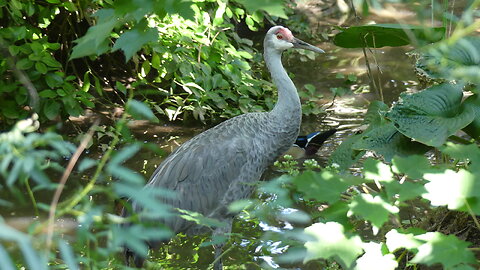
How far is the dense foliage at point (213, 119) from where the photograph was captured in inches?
59.9

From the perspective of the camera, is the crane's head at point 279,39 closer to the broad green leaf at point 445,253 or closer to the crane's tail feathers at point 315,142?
the crane's tail feathers at point 315,142

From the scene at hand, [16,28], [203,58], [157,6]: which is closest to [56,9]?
[16,28]

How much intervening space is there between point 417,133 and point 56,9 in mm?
3078

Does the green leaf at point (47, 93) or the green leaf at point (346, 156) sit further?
the green leaf at point (47, 93)

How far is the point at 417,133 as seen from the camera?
3.23 m

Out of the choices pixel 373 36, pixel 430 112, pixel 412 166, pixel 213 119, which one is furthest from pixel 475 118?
pixel 213 119

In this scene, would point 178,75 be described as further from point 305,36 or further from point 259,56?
point 305,36

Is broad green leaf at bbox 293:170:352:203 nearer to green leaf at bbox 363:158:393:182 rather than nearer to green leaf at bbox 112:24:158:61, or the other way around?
green leaf at bbox 363:158:393:182

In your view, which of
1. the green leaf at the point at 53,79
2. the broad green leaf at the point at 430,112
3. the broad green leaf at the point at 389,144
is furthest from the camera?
the green leaf at the point at 53,79

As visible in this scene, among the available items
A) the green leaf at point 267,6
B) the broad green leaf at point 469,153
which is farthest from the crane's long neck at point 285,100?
the green leaf at point 267,6

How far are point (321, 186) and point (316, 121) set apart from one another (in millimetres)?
4283

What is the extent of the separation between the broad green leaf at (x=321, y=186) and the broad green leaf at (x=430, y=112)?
48.2 inches

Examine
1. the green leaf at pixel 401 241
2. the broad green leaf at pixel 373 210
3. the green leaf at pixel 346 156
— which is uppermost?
the broad green leaf at pixel 373 210

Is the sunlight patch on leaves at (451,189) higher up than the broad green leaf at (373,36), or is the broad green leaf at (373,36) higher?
the sunlight patch on leaves at (451,189)
